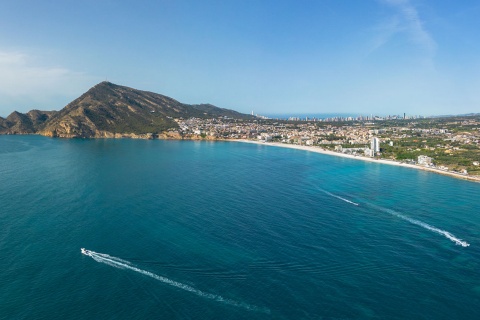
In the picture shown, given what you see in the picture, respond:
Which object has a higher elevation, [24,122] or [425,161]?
[24,122]

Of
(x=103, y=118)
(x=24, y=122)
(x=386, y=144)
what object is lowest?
(x=386, y=144)

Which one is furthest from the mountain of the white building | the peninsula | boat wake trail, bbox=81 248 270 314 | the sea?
boat wake trail, bbox=81 248 270 314

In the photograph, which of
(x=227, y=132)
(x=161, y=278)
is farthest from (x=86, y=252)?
(x=227, y=132)

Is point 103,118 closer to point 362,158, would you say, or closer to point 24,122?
point 24,122

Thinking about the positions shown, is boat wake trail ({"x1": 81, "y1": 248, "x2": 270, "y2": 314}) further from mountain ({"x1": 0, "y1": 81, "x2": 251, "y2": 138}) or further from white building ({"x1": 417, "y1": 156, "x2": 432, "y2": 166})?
mountain ({"x1": 0, "y1": 81, "x2": 251, "y2": 138})

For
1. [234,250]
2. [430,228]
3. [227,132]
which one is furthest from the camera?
[227,132]

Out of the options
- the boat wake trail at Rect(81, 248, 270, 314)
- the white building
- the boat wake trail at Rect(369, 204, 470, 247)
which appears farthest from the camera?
the white building
